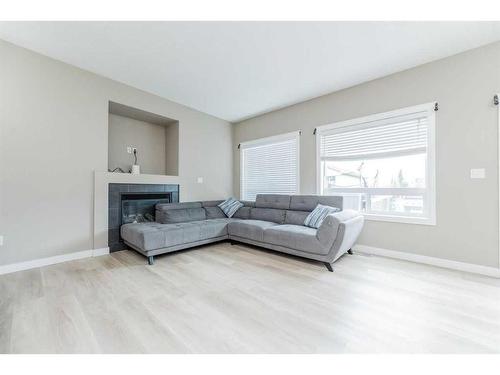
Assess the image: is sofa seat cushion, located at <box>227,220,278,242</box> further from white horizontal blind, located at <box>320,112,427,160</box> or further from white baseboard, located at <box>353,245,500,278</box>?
white horizontal blind, located at <box>320,112,427,160</box>

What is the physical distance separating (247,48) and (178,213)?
9.20 feet

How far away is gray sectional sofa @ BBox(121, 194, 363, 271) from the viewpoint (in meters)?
2.76

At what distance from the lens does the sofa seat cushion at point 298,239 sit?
9.07 feet

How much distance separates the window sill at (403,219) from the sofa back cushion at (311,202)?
1.67ft

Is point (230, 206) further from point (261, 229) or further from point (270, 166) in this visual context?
point (261, 229)

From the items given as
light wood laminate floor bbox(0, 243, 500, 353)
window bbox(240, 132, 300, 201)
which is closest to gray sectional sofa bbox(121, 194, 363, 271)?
light wood laminate floor bbox(0, 243, 500, 353)

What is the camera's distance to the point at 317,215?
135 inches

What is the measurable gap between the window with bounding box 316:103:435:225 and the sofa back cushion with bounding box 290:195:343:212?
14.3 inches

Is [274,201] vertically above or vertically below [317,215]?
above

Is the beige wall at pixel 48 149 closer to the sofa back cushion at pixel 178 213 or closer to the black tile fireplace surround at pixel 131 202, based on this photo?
the black tile fireplace surround at pixel 131 202

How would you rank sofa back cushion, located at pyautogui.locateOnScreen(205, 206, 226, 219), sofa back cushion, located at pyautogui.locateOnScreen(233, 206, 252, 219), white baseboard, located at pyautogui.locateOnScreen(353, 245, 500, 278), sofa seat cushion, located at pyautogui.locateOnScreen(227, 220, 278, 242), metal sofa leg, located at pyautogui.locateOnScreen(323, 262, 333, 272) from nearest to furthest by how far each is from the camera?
white baseboard, located at pyautogui.locateOnScreen(353, 245, 500, 278), metal sofa leg, located at pyautogui.locateOnScreen(323, 262, 333, 272), sofa seat cushion, located at pyautogui.locateOnScreen(227, 220, 278, 242), sofa back cushion, located at pyautogui.locateOnScreen(205, 206, 226, 219), sofa back cushion, located at pyautogui.locateOnScreen(233, 206, 252, 219)

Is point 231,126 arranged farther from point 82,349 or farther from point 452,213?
point 82,349

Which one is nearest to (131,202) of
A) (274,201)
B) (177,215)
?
(177,215)
